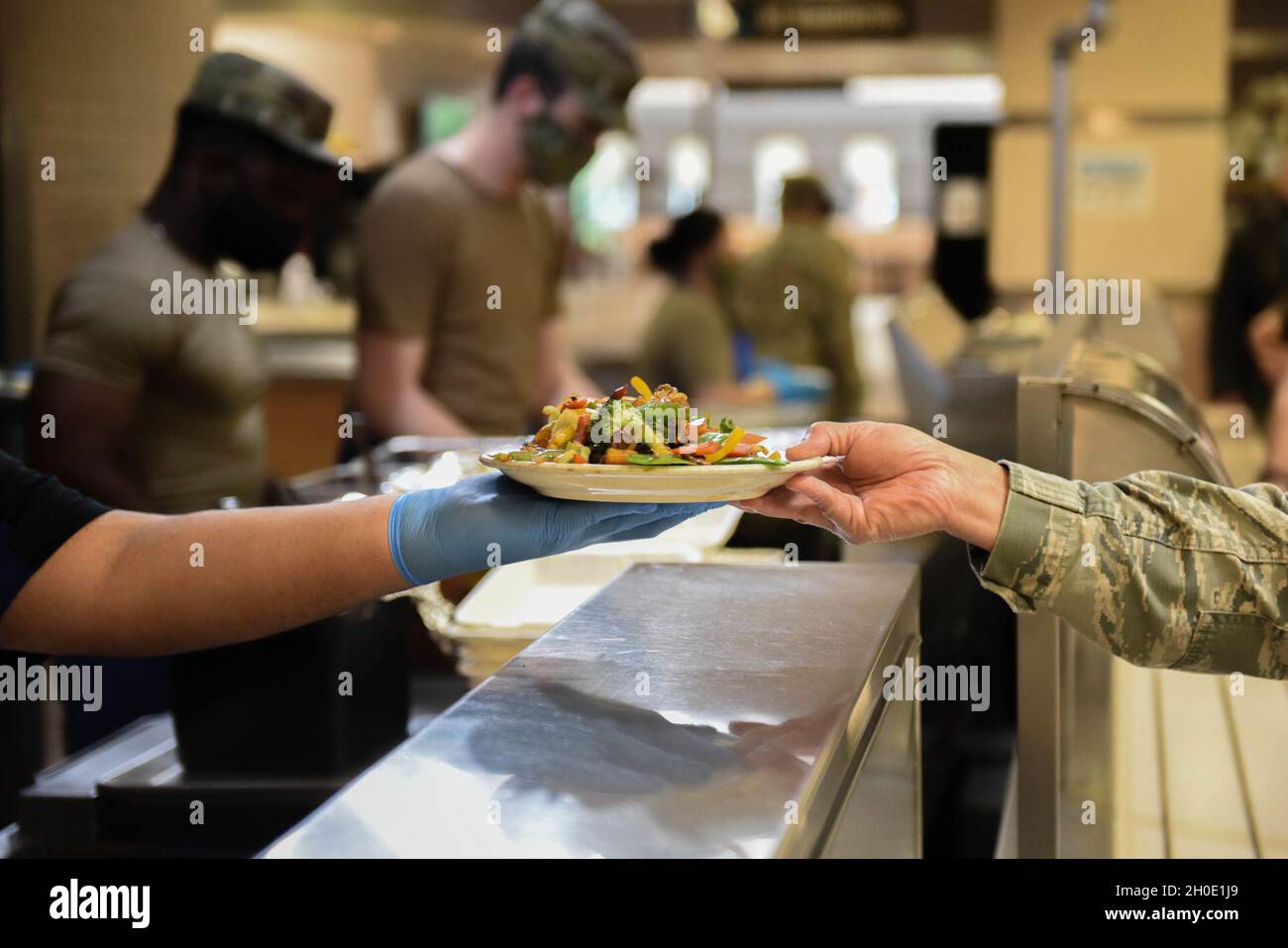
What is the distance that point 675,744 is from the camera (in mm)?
915

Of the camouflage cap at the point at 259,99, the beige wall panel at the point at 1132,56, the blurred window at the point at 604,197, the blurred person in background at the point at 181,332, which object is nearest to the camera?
the blurred person in background at the point at 181,332

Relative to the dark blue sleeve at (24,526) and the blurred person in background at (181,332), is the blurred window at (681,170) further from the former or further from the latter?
the dark blue sleeve at (24,526)

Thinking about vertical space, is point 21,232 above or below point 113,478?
above

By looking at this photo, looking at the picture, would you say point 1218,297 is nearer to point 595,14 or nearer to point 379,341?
point 595,14

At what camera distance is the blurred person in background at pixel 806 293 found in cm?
648

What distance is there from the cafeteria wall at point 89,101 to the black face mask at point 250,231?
1439 millimetres

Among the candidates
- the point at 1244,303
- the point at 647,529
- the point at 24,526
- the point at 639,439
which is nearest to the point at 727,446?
the point at 639,439

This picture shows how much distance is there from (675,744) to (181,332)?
199 centimetres

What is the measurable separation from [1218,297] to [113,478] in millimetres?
4347

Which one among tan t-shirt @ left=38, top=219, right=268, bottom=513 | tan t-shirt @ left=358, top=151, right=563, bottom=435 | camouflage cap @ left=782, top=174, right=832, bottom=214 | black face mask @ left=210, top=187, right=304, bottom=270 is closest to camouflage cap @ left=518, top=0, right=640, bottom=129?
tan t-shirt @ left=358, top=151, right=563, bottom=435

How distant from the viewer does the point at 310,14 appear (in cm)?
732

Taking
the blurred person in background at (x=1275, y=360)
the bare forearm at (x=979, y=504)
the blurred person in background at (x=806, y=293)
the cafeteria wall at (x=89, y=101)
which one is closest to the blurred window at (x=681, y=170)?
the blurred person in background at (x=806, y=293)

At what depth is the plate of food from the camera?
1228 mm
